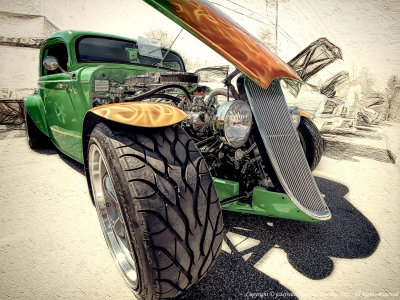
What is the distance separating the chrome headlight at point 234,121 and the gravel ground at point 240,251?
819 mm

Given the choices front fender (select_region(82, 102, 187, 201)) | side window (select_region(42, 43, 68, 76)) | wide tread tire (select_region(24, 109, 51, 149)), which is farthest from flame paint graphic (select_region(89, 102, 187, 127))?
wide tread tire (select_region(24, 109, 51, 149))

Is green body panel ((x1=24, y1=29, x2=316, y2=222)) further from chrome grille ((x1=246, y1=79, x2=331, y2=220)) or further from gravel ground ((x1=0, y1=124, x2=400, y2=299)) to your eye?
gravel ground ((x1=0, y1=124, x2=400, y2=299))

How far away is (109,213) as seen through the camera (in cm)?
162

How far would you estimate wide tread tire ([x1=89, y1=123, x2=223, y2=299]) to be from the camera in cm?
93

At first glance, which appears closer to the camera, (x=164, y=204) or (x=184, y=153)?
(x=164, y=204)

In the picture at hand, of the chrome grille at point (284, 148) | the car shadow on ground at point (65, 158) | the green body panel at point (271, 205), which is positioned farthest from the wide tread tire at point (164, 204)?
the car shadow on ground at point (65, 158)

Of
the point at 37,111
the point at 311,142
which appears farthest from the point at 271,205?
the point at 37,111

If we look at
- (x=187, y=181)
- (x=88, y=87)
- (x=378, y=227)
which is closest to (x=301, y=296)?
(x=187, y=181)

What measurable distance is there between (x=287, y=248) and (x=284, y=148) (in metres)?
0.73

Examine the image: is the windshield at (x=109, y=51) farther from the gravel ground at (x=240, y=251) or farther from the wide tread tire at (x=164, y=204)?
the wide tread tire at (x=164, y=204)

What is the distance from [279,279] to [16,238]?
6.32ft

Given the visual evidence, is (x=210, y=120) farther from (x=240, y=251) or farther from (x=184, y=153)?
(x=240, y=251)

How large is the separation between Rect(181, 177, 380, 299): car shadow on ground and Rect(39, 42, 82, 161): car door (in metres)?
2.01

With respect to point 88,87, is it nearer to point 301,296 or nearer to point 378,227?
point 301,296
